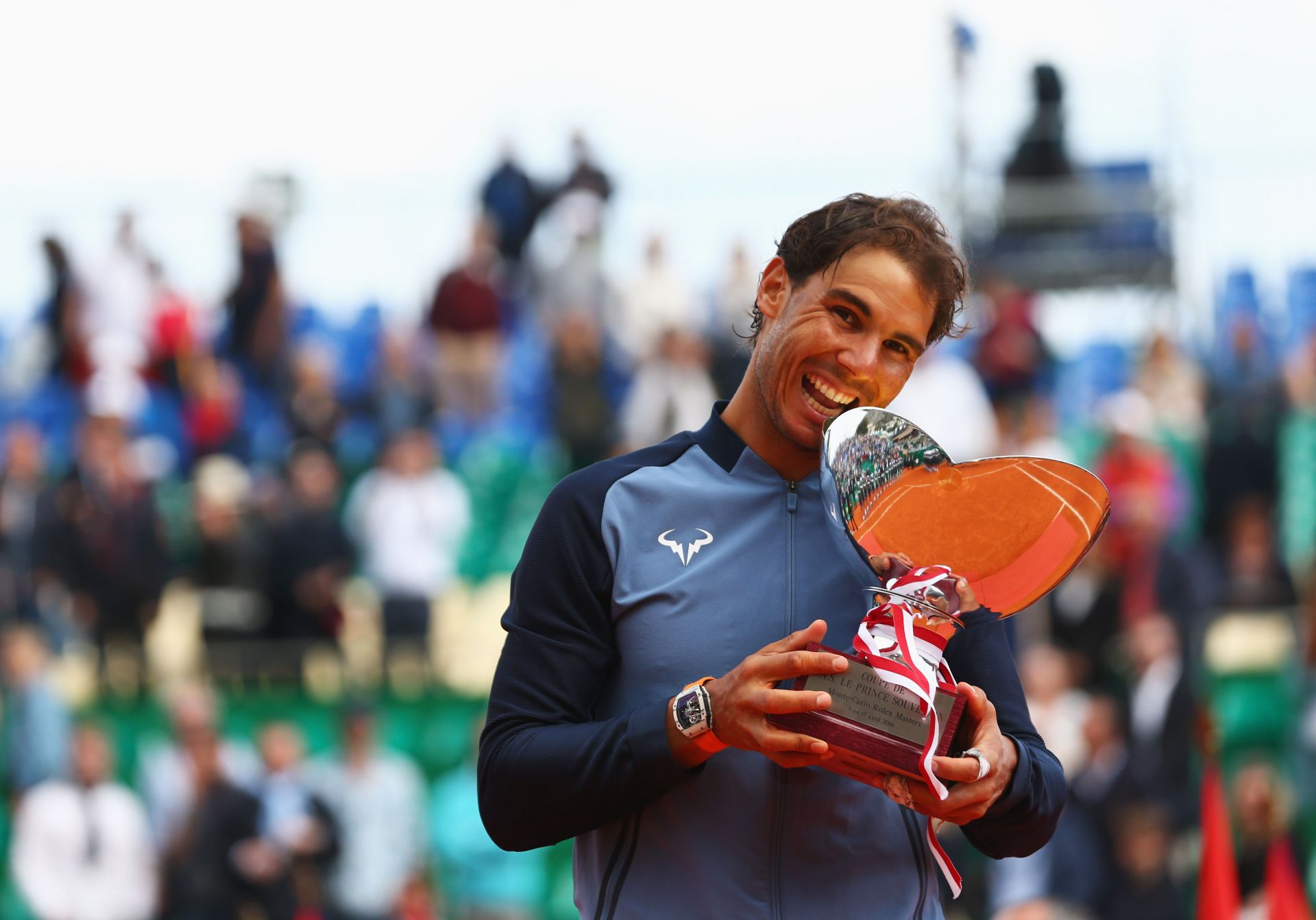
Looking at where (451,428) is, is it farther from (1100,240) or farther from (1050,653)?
(1100,240)

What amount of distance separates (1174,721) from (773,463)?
663 centimetres

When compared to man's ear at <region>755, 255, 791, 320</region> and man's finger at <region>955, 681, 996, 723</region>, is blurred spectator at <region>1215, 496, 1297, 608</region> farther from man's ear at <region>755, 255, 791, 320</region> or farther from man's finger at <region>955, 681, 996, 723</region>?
man's finger at <region>955, 681, 996, 723</region>

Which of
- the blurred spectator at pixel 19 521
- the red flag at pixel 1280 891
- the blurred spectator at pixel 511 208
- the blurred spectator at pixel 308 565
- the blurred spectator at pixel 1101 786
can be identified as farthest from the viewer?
the blurred spectator at pixel 511 208

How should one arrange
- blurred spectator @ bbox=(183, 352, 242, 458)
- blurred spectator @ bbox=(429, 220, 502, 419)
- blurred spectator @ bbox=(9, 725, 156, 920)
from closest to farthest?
blurred spectator @ bbox=(9, 725, 156, 920), blurred spectator @ bbox=(183, 352, 242, 458), blurred spectator @ bbox=(429, 220, 502, 419)

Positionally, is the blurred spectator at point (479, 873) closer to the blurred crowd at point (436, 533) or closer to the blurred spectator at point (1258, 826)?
the blurred crowd at point (436, 533)

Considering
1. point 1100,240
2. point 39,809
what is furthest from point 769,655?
point 1100,240

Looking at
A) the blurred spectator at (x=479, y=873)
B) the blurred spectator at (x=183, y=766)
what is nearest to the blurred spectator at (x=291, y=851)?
the blurred spectator at (x=183, y=766)

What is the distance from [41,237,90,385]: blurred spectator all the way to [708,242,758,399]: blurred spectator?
451 centimetres

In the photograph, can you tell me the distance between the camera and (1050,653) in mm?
8727

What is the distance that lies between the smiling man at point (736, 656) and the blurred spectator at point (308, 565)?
7.96m

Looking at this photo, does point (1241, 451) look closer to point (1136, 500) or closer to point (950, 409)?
point (1136, 500)

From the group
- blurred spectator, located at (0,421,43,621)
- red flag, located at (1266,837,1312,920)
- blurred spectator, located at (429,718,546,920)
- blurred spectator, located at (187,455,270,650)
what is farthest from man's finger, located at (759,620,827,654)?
blurred spectator, located at (0,421,43,621)

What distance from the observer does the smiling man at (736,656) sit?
220 centimetres

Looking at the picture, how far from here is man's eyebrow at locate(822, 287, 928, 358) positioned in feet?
7.64
